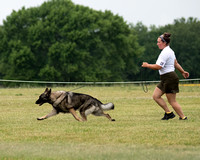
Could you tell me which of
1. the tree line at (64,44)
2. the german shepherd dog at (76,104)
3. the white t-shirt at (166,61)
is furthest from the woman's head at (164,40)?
the tree line at (64,44)

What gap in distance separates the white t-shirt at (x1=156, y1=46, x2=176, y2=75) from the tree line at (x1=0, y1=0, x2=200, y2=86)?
1834 inches

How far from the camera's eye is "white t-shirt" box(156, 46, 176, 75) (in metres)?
10.7

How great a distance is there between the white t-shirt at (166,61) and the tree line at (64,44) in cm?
4659

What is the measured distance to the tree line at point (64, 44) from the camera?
58.4m

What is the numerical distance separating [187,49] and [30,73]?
2955 cm

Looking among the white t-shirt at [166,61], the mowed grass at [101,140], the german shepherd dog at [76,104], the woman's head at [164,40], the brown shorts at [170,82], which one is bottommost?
the mowed grass at [101,140]

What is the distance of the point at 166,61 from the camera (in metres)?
10.8

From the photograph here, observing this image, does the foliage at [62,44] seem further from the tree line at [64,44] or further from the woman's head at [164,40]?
the woman's head at [164,40]

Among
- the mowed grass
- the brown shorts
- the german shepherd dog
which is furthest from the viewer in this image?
the german shepherd dog

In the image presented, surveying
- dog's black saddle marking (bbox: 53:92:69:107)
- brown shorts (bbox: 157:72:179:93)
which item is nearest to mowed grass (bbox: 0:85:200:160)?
dog's black saddle marking (bbox: 53:92:69:107)

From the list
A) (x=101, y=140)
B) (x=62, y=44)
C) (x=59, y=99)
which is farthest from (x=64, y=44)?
(x=101, y=140)

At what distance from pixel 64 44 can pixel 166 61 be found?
4804 cm

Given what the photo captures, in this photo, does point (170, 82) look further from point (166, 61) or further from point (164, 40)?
point (164, 40)

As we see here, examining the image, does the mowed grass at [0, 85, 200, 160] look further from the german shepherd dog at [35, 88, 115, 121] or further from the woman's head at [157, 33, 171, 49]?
the woman's head at [157, 33, 171, 49]
